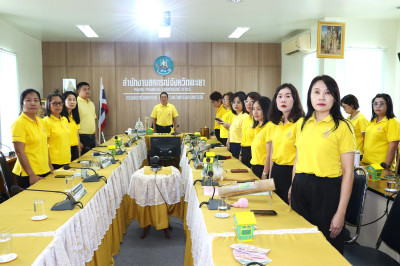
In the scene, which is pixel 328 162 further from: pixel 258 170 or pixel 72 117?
pixel 72 117

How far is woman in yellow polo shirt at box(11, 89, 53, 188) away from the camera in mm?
2828

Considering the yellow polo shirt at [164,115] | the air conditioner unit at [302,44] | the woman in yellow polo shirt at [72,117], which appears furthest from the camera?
the yellow polo shirt at [164,115]

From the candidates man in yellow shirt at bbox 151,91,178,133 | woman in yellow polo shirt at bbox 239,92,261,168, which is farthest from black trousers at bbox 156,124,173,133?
woman in yellow polo shirt at bbox 239,92,261,168

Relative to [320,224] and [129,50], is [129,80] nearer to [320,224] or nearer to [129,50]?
[129,50]

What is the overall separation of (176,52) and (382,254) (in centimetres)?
734

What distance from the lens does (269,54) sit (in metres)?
8.72

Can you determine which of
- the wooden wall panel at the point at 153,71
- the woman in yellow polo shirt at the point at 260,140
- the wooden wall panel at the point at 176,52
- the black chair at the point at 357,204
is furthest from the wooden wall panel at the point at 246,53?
the black chair at the point at 357,204

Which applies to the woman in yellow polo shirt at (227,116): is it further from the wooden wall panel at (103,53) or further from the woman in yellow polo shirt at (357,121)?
the wooden wall panel at (103,53)

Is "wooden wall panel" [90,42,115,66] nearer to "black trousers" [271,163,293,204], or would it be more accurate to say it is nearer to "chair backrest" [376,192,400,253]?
"black trousers" [271,163,293,204]

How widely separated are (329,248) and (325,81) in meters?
0.98

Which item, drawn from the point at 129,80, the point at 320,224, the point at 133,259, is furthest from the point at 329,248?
the point at 129,80

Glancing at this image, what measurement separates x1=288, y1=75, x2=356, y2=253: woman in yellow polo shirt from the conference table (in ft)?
0.70

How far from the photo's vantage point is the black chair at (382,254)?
1935 millimetres

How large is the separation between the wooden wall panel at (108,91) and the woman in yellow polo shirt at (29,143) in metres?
5.55
